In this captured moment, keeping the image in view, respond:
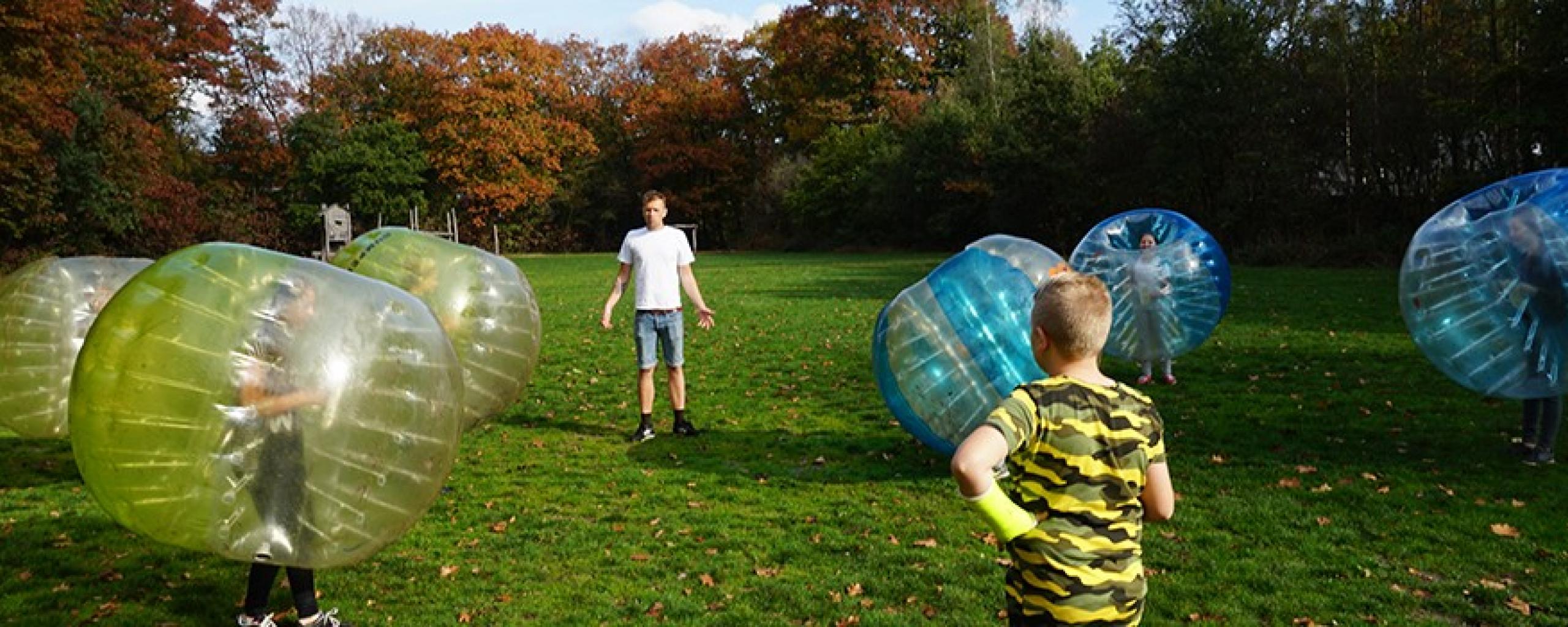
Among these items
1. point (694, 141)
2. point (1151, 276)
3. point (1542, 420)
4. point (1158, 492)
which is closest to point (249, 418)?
point (1158, 492)

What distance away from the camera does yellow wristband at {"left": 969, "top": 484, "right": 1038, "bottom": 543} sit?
262 centimetres

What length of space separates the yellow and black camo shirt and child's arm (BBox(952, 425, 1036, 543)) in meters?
0.28

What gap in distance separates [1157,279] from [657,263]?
5.36 metres

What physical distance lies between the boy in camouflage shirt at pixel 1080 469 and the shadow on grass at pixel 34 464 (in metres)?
8.21

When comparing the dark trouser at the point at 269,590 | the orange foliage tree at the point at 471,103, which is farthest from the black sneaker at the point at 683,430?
the orange foliage tree at the point at 471,103

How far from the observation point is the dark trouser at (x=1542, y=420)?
295 inches

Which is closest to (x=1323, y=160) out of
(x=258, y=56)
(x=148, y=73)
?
(x=148, y=73)

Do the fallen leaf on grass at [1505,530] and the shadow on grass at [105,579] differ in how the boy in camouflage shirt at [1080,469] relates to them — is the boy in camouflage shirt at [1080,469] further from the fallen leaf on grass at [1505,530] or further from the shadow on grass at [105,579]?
the fallen leaf on grass at [1505,530]

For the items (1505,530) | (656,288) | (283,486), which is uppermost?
(656,288)

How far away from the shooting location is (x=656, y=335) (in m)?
9.21

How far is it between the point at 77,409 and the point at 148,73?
4844 centimetres

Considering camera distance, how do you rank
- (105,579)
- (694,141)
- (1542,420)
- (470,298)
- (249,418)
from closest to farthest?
1. (249,418)
2. (105,579)
3. (470,298)
4. (1542,420)
5. (694,141)

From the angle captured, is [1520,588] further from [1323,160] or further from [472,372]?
[1323,160]

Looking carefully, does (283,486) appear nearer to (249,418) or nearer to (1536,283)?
(249,418)
